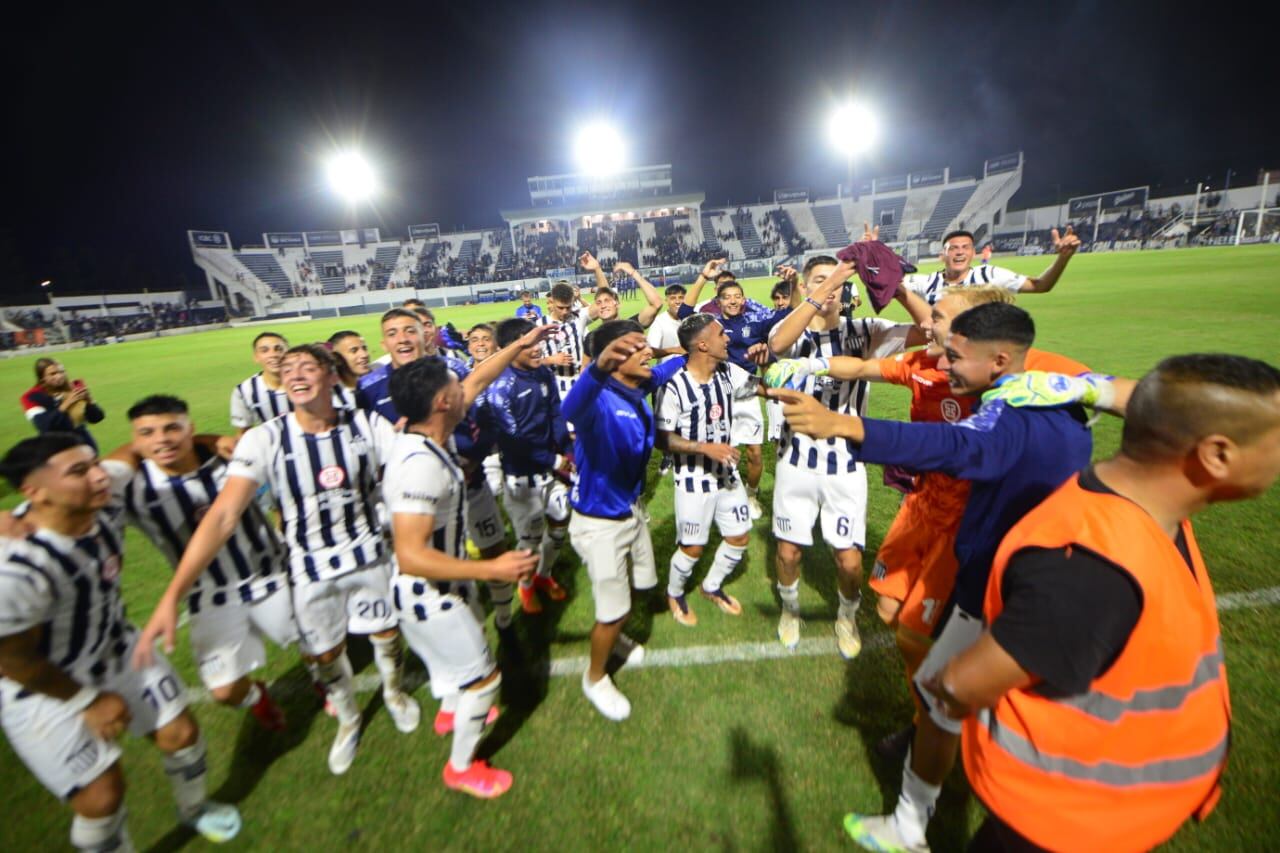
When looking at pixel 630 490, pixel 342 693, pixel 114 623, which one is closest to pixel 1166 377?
pixel 630 490

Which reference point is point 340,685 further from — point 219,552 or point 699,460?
point 699,460

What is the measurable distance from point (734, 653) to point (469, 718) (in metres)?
1.87

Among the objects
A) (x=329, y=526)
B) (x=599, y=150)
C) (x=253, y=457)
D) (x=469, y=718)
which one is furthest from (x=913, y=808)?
(x=599, y=150)

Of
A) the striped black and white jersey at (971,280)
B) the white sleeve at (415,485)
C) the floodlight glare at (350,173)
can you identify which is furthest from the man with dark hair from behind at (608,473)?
the floodlight glare at (350,173)

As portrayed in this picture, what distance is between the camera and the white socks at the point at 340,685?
122 inches

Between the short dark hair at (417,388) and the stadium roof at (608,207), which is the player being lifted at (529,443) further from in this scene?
the stadium roof at (608,207)

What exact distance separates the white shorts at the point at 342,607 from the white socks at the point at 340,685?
100 millimetres

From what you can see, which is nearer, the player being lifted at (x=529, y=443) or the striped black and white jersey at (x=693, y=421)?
the striped black and white jersey at (x=693, y=421)

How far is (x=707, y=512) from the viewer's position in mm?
4059

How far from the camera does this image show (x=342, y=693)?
316cm

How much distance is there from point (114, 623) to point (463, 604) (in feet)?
5.36

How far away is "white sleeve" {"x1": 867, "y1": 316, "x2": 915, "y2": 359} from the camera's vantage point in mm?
4027

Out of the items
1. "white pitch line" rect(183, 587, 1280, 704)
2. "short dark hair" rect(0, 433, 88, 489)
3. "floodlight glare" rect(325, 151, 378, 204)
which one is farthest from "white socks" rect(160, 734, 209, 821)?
"floodlight glare" rect(325, 151, 378, 204)

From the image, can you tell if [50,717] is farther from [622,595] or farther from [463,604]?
[622,595]
